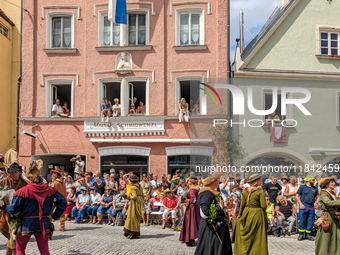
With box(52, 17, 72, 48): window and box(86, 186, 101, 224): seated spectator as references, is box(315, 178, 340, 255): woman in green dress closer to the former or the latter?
box(86, 186, 101, 224): seated spectator

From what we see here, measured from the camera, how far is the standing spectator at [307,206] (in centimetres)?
1218

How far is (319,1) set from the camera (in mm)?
19375

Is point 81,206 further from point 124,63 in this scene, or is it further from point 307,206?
point 307,206

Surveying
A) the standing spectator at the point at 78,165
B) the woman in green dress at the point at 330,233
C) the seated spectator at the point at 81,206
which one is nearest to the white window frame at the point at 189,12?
the standing spectator at the point at 78,165

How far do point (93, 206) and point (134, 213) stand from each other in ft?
13.2

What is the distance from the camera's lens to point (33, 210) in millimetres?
6754

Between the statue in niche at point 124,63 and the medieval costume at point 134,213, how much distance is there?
9336 millimetres

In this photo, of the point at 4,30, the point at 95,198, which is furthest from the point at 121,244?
the point at 4,30

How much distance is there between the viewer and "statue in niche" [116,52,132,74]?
64.5 ft

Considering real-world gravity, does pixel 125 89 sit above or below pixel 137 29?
below

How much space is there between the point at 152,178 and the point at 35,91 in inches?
312

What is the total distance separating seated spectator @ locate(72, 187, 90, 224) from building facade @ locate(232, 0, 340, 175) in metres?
6.00

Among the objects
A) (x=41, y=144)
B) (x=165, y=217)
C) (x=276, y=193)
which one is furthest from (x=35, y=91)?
(x=276, y=193)

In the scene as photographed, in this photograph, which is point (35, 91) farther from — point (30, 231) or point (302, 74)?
point (30, 231)
